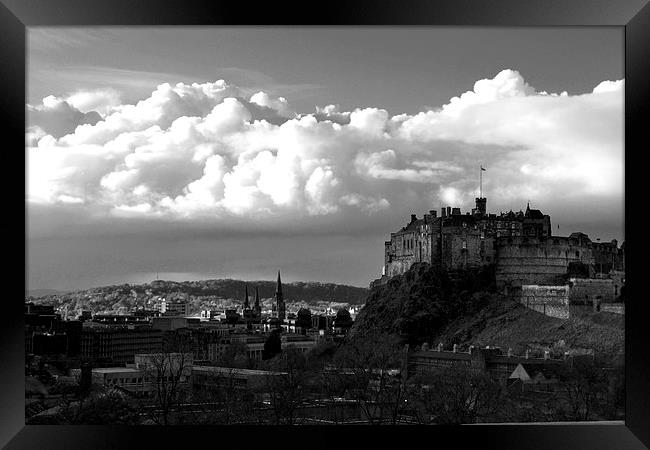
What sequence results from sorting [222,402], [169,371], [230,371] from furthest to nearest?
1. [169,371]
2. [230,371]
3. [222,402]

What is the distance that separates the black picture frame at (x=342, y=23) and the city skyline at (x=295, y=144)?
28.9 ft

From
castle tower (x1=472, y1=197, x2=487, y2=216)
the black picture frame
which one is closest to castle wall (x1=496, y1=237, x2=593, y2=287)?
castle tower (x1=472, y1=197, x2=487, y2=216)

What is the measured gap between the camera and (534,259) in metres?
15.4

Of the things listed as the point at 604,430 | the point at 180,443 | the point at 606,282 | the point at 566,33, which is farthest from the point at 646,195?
the point at 606,282

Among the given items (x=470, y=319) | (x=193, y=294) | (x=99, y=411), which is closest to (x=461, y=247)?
(x=470, y=319)

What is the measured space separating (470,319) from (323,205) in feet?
14.0

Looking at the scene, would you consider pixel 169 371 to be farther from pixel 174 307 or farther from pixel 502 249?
pixel 502 249

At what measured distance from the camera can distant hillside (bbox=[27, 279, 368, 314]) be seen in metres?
12.0

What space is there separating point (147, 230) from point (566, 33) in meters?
7.61

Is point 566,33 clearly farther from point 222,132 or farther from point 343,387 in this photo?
point 343,387

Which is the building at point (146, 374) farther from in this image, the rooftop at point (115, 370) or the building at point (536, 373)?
the building at point (536, 373)

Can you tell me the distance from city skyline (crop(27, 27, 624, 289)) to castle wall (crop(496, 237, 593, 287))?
2.92 ft

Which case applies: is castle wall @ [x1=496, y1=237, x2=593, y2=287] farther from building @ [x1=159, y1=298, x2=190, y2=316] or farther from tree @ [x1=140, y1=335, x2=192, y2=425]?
tree @ [x1=140, y1=335, x2=192, y2=425]

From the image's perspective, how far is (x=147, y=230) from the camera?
13.3 meters
